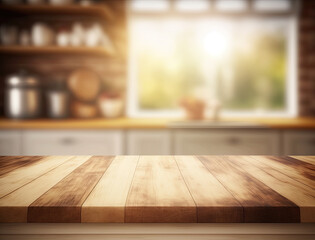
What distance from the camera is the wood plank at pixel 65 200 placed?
0.56 meters

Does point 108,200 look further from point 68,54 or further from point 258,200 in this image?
point 68,54

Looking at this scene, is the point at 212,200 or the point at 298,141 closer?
the point at 212,200

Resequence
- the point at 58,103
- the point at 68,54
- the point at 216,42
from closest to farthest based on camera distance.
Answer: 1. the point at 58,103
2. the point at 68,54
3. the point at 216,42

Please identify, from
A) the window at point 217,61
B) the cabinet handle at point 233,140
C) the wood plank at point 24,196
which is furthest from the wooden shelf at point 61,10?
the wood plank at point 24,196

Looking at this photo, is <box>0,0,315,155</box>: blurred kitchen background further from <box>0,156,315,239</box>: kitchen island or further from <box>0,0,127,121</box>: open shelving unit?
<box>0,156,315,239</box>: kitchen island

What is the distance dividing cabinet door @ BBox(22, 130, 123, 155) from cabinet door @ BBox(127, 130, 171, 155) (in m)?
0.09

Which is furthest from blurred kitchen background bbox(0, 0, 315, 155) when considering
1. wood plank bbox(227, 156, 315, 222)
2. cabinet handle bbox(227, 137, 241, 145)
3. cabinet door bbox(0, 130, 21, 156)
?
wood plank bbox(227, 156, 315, 222)

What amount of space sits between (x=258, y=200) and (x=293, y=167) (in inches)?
14.7

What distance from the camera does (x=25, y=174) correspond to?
80cm

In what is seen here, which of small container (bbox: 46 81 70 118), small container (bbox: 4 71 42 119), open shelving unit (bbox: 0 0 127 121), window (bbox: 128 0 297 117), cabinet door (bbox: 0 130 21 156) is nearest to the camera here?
cabinet door (bbox: 0 130 21 156)

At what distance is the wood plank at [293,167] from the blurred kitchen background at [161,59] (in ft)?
5.10

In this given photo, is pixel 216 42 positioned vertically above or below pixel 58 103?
above

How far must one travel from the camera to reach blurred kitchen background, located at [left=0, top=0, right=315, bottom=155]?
2631mm

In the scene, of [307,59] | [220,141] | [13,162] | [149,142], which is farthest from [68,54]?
[307,59]
